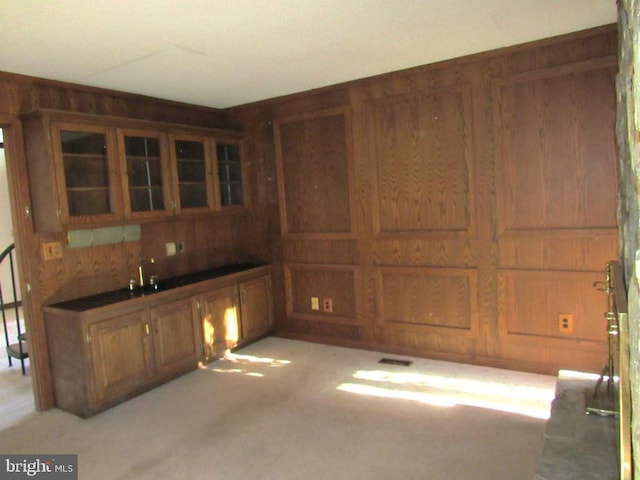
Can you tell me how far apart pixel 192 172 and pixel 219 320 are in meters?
1.35

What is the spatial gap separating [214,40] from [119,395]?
251cm

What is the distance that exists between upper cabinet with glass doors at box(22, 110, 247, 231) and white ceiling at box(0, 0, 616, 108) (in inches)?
14.9

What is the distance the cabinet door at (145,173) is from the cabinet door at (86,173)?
8cm

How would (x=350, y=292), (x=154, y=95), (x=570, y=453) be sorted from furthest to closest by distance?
(x=350, y=292)
(x=154, y=95)
(x=570, y=453)

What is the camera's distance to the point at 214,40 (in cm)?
272

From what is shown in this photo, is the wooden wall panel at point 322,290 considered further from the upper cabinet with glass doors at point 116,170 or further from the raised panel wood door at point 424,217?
the upper cabinet with glass doors at point 116,170

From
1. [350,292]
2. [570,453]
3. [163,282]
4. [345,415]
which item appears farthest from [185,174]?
[570,453]

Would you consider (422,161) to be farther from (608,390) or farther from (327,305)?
(608,390)

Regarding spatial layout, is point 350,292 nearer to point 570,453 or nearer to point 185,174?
point 185,174

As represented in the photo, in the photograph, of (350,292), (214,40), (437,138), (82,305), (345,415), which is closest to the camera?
(214,40)

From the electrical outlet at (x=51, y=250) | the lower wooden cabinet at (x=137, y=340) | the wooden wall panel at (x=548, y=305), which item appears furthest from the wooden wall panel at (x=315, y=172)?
the electrical outlet at (x=51, y=250)

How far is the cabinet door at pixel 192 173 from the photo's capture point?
3.92 meters

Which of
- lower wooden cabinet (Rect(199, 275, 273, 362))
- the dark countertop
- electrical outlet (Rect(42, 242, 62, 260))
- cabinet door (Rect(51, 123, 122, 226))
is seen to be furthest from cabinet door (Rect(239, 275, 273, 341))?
electrical outlet (Rect(42, 242, 62, 260))

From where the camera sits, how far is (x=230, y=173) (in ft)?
14.7
